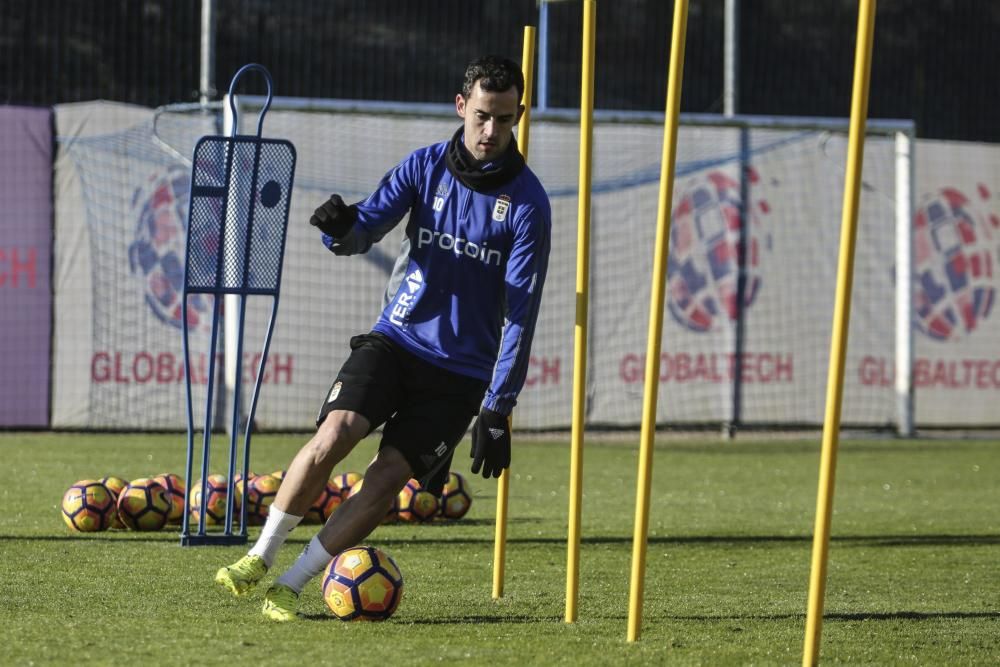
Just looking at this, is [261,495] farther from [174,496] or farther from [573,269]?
[573,269]

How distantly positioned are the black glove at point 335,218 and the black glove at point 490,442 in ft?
2.81

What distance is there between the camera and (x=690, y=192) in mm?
17516

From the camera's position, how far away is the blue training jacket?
600 cm

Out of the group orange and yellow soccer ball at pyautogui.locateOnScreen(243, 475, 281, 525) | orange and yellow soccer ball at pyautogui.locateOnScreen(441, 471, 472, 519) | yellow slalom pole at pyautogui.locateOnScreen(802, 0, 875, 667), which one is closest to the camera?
yellow slalom pole at pyautogui.locateOnScreen(802, 0, 875, 667)

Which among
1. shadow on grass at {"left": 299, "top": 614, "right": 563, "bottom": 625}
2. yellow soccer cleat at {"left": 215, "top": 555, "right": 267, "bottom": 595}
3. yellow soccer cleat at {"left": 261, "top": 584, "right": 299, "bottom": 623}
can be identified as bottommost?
shadow on grass at {"left": 299, "top": 614, "right": 563, "bottom": 625}

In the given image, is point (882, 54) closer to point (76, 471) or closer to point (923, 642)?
point (76, 471)

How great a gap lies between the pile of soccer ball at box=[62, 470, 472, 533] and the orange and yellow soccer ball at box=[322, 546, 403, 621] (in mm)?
2582

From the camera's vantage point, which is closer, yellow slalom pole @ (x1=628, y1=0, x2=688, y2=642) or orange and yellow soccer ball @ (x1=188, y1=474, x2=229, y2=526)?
yellow slalom pole @ (x1=628, y1=0, x2=688, y2=642)

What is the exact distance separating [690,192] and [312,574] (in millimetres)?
12127

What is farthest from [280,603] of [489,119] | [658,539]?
[658,539]

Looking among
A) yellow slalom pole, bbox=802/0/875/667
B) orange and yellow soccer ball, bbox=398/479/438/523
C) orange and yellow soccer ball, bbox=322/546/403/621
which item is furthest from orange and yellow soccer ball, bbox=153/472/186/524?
yellow slalom pole, bbox=802/0/875/667

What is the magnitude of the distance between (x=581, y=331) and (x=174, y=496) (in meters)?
3.80

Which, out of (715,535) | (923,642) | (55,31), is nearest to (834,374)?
(923,642)

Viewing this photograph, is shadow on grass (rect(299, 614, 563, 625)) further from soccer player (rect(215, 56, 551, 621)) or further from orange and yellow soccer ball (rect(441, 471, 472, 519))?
orange and yellow soccer ball (rect(441, 471, 472, 519))
